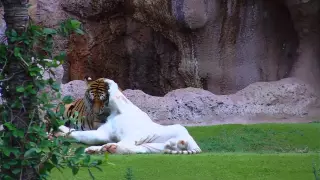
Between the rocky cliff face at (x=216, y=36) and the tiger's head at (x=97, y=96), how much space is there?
3892 mm

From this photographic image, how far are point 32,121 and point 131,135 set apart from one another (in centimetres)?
378

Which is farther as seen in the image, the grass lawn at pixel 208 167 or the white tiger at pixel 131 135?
the white tiger at pixel 131 135

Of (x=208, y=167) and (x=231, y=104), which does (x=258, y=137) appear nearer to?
(x=231, y=104)

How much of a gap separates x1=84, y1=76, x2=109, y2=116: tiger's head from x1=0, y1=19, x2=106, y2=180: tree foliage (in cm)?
450

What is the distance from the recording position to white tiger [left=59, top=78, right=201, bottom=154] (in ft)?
24.6

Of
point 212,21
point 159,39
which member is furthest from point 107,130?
point 159,39

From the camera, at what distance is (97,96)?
8.98 meters

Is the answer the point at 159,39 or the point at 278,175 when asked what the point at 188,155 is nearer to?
the point at 278,175

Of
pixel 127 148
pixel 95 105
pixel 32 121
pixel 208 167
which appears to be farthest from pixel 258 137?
pixel 32 121

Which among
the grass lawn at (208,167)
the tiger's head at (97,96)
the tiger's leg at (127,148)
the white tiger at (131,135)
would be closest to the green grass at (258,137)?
the white tiger at (131,135)

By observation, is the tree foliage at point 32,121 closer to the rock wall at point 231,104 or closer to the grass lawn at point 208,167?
the grass lawn at point 208,167

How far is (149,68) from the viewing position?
47.4ft

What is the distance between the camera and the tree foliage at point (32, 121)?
417cm

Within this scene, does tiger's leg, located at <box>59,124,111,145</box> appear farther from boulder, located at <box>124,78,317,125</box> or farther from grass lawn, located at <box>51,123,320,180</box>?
boulder, located at <box>124,78,317,125</box>
